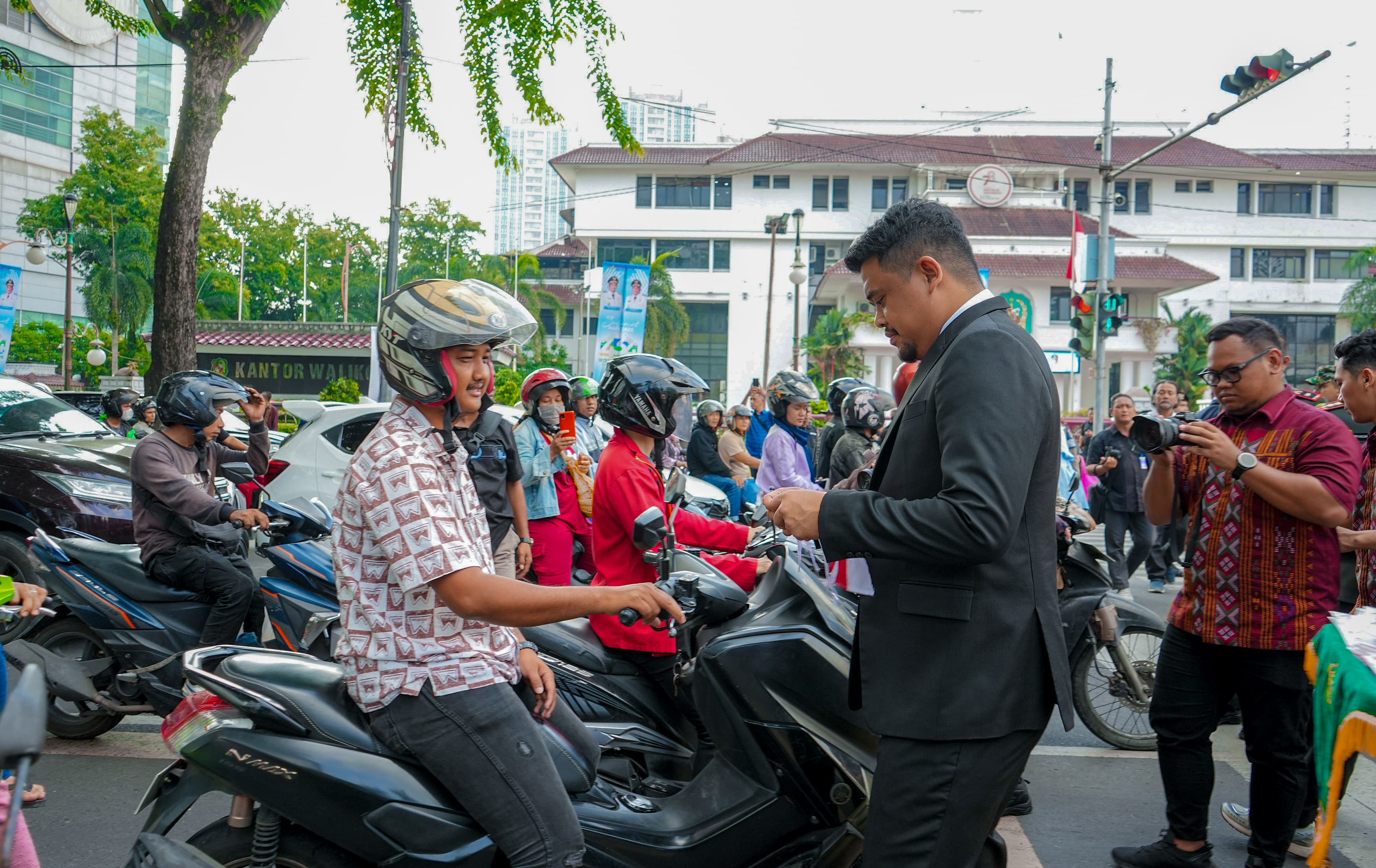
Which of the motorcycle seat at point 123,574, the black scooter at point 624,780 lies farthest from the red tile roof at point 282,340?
the black scooter at point 624,780

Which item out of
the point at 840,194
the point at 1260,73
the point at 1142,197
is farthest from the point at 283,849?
the point at 1142,197

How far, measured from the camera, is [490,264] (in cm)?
5738

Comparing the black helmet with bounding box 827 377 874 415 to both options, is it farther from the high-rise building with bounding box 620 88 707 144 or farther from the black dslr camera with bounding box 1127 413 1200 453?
the high-rise building with bounding box 620 88 707 144

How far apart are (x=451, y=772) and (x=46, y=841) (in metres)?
2.58

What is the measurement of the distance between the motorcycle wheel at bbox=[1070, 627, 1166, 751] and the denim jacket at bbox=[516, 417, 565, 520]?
3283 mm

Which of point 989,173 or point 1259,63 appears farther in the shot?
point 989,173

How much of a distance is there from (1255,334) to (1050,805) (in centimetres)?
220

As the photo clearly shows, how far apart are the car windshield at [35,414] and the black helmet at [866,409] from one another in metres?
5.92

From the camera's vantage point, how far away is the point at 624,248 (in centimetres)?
5391

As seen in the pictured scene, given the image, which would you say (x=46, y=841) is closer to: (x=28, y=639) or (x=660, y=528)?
(x=28, y=639)

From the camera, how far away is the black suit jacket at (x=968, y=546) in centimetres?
213

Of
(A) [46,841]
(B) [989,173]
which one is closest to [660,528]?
(A) [46,841]

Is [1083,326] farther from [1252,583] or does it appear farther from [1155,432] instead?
[1155,432]

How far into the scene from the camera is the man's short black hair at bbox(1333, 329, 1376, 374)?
405 centimetres
